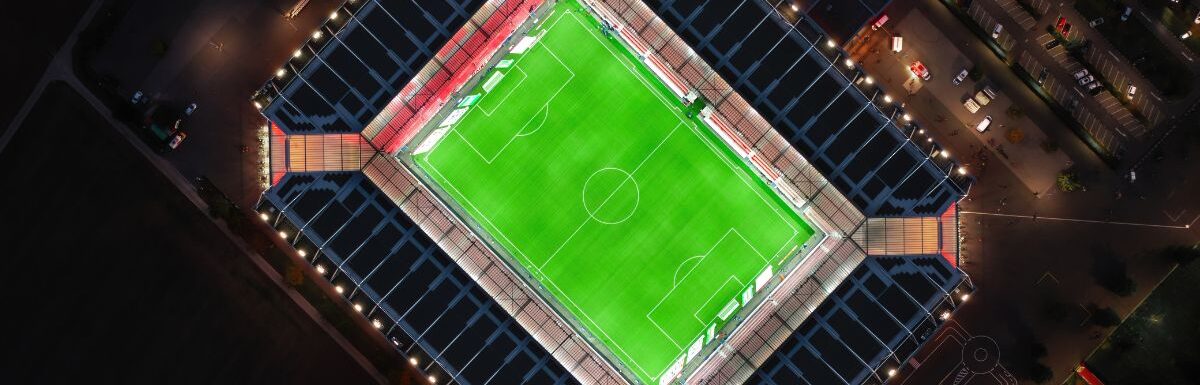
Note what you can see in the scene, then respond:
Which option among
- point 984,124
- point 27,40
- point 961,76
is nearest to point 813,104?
point 961,76

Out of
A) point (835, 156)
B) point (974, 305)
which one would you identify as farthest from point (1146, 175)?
point (835, 156)

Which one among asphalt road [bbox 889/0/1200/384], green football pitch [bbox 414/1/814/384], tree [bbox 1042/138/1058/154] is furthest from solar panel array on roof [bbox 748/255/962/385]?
tree [bbox 1042/138/1058/154]

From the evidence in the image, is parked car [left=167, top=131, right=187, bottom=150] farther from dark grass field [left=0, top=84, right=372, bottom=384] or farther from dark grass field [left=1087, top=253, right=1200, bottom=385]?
dark grass field [left=1087, top=253, right=1200, bottom=385]

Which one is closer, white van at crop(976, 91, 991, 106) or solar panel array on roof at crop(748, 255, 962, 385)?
solar panel array on roof at crop(748, 255, 962, 385)

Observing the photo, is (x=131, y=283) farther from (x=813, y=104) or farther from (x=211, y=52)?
(x=813, y=104)

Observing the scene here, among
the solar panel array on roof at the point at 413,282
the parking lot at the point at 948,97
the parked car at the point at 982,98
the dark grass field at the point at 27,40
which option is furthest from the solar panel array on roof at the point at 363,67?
the parked car at the point at 982,98

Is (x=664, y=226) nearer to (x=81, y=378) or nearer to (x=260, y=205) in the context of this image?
(x=260, y=205)
